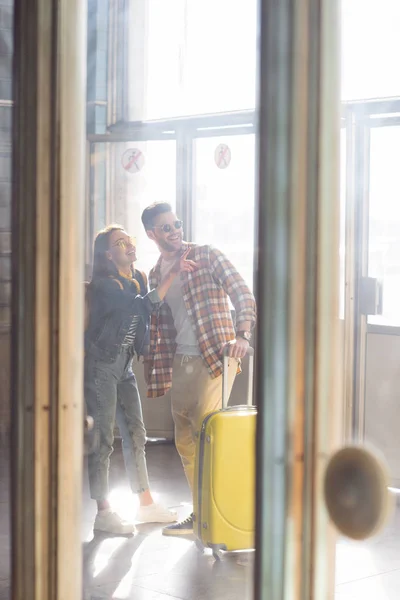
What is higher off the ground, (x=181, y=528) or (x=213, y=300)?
(x=213, y=300)

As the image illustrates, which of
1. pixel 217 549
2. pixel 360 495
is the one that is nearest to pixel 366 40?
pixel 360 495

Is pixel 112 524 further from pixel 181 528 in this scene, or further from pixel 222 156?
pixel 222 156

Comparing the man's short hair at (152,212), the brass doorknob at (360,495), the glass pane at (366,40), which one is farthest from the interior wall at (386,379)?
the brass doorknob at (360,495)

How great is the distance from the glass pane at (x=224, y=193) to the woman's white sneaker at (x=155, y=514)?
3.18ft

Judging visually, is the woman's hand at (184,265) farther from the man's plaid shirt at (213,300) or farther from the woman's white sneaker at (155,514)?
the woman's white sneaker at (155,514)

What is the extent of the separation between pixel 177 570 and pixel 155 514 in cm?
60

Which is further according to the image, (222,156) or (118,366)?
(222,156)

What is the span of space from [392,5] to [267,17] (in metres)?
1.42

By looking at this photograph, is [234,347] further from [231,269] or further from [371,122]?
[371,122]

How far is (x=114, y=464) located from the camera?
4.24m

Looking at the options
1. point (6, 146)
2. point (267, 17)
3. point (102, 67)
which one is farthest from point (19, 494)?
point (102, 67)

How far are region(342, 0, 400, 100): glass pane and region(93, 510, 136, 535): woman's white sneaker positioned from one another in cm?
184

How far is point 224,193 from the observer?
3.98m

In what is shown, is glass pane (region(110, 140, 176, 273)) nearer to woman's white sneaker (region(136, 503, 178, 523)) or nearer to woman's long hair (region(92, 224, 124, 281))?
woman's long hair (region(92, 224, 124, 281))
